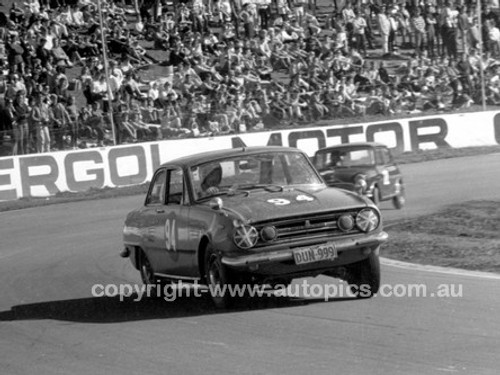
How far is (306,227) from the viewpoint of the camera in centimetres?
927

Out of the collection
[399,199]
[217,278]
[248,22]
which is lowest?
[399,199]

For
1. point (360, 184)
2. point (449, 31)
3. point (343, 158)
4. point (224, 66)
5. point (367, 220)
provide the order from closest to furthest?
point (367, 220) → point (360, 184) → point (343, 158) → point (224, 66) → point (449, 31)

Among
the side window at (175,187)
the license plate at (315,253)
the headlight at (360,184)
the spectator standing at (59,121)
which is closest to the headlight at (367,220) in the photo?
the license plate at (315,253)

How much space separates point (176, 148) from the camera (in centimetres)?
2695

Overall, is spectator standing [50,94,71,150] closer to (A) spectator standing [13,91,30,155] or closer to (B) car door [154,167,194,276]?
(A) spectator standing [13,91,30,155]

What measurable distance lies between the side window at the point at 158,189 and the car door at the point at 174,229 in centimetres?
10

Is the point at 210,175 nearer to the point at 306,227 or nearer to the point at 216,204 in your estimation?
the point at 216,204

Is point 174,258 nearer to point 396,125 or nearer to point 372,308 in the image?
point 372,308

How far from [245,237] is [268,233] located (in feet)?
0.65

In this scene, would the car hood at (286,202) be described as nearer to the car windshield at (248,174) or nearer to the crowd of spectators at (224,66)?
the car windshield at (248,174)

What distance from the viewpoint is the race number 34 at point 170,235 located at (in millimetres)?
10477

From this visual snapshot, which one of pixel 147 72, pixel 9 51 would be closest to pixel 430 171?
pixel 147 72

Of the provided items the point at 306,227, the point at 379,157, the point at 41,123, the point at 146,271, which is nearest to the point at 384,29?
the point at 41,123

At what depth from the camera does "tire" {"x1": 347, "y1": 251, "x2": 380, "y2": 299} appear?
9.47 meters
